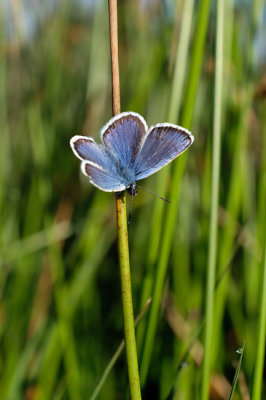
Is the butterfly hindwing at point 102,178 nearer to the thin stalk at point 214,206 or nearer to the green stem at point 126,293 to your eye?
the green stem at point 126,293

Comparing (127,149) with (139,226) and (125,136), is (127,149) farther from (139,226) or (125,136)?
(139,226)

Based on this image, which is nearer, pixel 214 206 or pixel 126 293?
pixel 126 293

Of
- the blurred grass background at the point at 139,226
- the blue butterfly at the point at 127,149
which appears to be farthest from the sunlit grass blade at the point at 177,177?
the blue butterfly at the point at 127,149

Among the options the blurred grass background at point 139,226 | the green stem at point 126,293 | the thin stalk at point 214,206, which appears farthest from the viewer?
the blurred grass background at point 139,226

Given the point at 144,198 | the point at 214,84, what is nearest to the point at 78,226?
the point at 144,198

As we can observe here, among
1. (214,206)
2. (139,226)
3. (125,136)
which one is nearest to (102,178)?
(125,136)

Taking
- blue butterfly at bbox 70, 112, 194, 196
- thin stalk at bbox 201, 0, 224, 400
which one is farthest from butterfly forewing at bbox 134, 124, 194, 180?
thin stalk at bbox 201, 0, 224, 400
